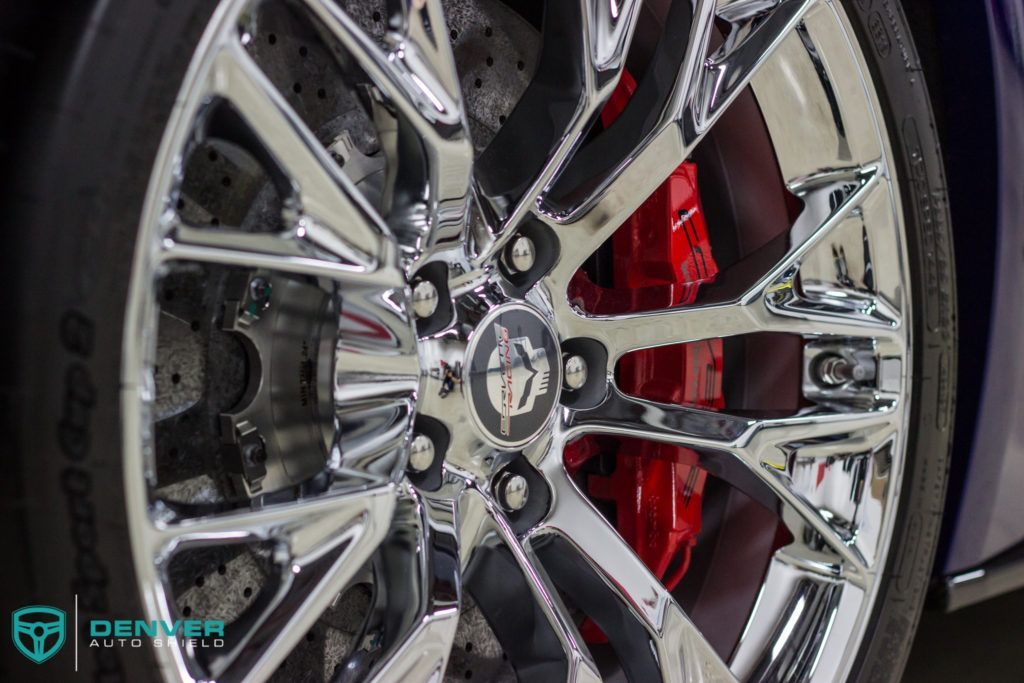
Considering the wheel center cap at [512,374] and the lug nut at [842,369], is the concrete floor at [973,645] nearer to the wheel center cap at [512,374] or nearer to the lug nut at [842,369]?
the lug nut at [842,369]

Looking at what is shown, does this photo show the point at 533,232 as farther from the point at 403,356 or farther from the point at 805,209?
the point at 805,209

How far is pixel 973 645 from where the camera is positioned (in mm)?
1411

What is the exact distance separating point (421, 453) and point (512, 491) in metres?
0.14

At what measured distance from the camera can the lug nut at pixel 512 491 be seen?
0.92 m

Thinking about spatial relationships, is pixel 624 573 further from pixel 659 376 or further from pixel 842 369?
pixel 842 369

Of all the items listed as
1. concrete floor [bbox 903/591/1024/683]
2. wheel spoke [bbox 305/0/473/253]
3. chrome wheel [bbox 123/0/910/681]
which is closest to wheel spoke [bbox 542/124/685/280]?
chrome wheel [bbox 123/0/910/681]

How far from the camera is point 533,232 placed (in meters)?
0.92

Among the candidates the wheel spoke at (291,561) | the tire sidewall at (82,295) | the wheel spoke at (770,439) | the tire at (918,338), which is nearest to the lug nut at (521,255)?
the wheel spoke at (770,439)

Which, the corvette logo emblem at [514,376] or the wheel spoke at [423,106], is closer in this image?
the wheel spoke at [423,106]

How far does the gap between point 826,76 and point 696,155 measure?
186 mm

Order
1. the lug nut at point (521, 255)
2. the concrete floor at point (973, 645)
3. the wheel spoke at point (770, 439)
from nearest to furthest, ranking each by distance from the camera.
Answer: the lug nut at point (521, 255)
the wheel spoke at point (770, 439)
the concrete floor at point (973, 645)

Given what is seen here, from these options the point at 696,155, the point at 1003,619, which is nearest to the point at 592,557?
the point at 696,155

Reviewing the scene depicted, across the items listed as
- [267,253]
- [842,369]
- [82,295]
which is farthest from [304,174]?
[842,369]

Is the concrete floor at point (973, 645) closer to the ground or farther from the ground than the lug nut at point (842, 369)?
closer to the ground
